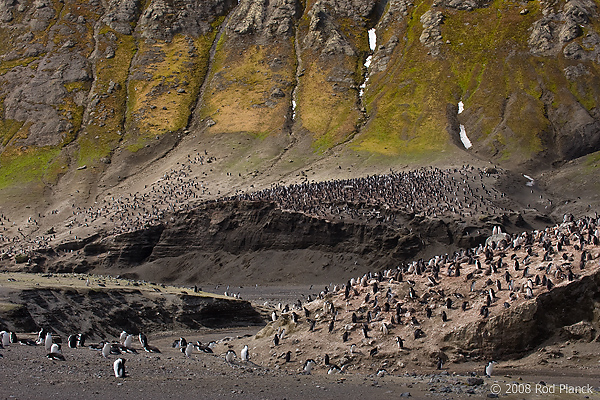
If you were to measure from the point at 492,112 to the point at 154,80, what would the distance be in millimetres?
84974

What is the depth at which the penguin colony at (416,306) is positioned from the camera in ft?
86.7

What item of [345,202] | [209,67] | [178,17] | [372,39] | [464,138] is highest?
[178,17]

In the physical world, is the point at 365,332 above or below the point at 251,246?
below

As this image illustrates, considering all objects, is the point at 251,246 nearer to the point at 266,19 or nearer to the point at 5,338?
the point at 5,338

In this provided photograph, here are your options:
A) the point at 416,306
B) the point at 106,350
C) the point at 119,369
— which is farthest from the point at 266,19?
the point at 119,369

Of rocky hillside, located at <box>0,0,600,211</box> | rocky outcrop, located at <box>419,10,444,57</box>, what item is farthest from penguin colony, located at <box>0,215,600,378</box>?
rocky outcrop, located at <box>419,10,444,57</box>

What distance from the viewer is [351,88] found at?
143125 mm

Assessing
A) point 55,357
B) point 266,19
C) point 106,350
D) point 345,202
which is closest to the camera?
point 55,357

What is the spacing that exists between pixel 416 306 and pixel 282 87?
12275 cm

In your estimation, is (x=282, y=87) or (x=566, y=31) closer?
(x=566, y=31)

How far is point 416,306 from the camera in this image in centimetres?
2833

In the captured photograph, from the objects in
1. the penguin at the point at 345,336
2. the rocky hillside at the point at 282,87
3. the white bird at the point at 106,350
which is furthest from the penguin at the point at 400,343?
the rocky hillside at the point at 282,87

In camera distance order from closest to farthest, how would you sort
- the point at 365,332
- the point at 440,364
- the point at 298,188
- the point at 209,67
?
the point at 440,364 < the point at 365,332 < the point at 298,188 < the point at 209,67

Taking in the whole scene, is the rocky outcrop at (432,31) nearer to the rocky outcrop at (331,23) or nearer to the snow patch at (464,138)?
the rocky outcrop at (331,23)
